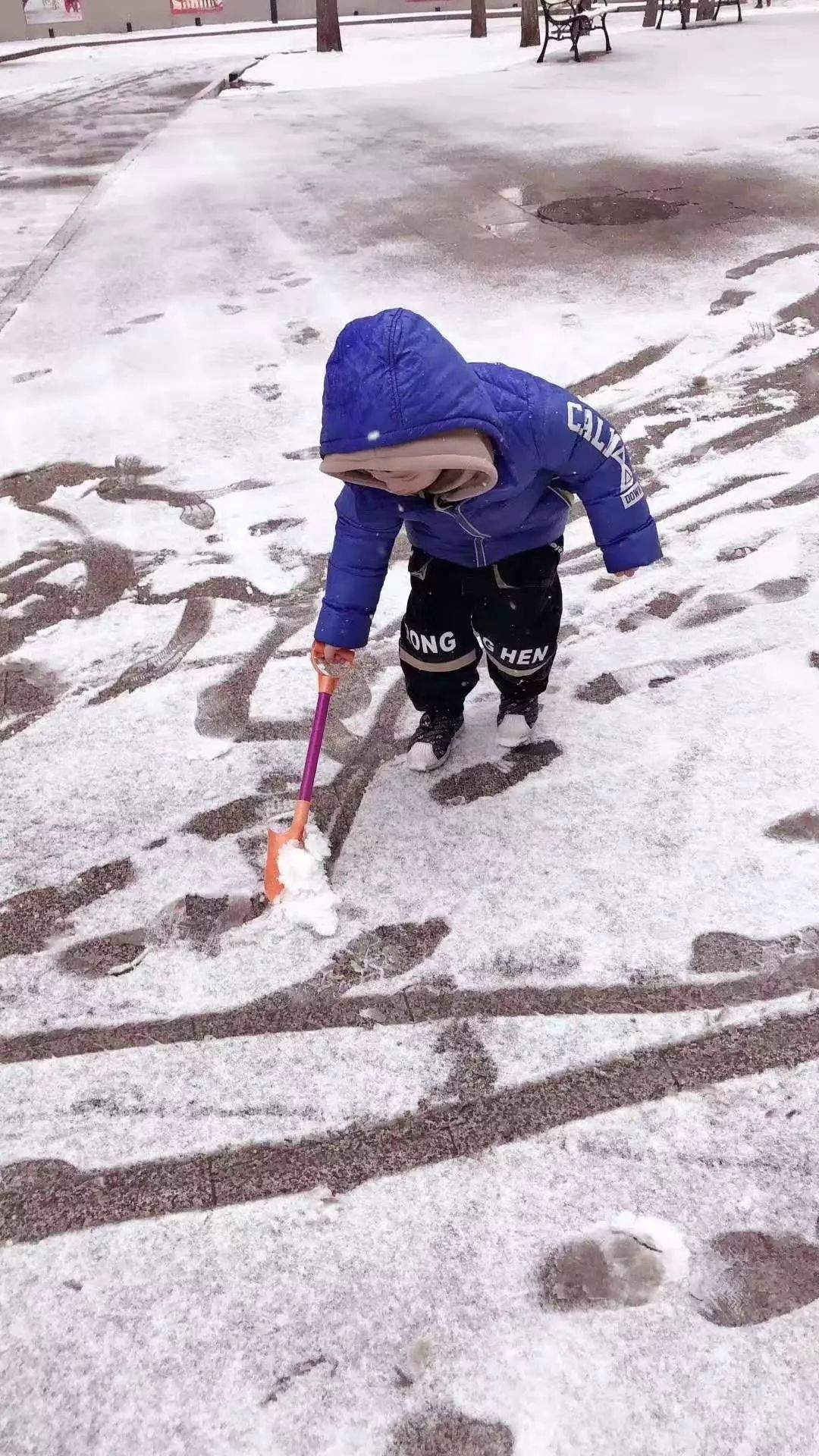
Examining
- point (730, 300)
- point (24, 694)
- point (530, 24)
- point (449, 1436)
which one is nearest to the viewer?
point (449, 1436)

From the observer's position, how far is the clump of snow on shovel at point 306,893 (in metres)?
1.96

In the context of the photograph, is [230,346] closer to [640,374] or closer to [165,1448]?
[640,374]

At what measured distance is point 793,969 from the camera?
68.9 inches

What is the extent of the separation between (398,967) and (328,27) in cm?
1666

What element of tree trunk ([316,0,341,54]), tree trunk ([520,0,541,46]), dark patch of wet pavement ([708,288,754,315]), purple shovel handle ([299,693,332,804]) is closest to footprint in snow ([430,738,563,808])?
purple shovel handle ([299,693,332,804])

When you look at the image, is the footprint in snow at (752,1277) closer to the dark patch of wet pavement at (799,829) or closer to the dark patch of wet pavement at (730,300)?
the dark patch of wet pavement at (799,829)

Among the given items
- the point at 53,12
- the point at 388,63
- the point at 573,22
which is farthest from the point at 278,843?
the point at 53,12

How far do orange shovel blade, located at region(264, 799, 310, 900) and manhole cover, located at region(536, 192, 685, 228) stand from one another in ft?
15.4

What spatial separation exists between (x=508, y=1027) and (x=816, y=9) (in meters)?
17.6

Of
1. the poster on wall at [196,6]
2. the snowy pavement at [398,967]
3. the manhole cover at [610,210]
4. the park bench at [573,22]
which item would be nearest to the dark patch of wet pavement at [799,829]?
the snowy pavement at [398,967]

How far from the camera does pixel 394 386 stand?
1.54 meters

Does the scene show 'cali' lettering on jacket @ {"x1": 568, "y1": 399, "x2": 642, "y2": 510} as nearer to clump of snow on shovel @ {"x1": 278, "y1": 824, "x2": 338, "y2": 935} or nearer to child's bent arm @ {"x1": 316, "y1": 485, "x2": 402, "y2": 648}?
child's bent arm @ {"x1": 316, "y1": 485, "x2": 402, "y2": 648}

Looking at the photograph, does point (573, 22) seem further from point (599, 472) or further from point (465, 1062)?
point (465, 1062)

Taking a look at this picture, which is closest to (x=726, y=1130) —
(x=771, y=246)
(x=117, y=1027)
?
(x=117, y=1027)
